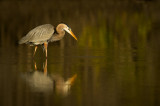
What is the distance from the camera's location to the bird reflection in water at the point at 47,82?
861 cm

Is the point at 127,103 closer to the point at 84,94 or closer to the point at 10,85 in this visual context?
the point at 84,94

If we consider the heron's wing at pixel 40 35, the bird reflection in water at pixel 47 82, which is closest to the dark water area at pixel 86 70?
the bird reflection in water at pixel 47 82

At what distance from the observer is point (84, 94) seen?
8.16 metres

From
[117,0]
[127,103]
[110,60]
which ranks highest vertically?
[117,0]

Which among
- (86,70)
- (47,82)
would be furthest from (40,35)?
(47,82)

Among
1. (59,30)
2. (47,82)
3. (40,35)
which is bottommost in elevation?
(47,82)

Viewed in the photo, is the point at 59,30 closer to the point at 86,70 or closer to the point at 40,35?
the point at 40,35

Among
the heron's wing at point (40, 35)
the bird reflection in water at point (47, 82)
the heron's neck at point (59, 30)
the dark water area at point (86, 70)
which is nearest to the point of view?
the dark water area at point (86, 70)

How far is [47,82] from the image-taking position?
9.36 m

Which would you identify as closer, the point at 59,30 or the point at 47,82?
the point at 47,82

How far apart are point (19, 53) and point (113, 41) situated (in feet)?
13.0

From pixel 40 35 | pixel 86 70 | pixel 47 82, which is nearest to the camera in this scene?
pixel 47 82

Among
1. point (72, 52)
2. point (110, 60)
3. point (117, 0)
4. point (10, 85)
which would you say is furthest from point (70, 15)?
point (10, 85)

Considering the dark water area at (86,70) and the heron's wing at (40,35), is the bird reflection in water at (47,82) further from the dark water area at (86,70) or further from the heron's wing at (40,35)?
the heron's wing at (40,35)
